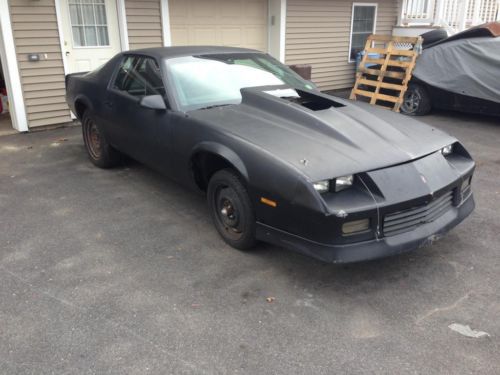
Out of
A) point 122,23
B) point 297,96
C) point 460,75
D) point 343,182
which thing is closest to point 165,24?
point 122,23

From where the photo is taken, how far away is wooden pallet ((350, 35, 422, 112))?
28.8ft

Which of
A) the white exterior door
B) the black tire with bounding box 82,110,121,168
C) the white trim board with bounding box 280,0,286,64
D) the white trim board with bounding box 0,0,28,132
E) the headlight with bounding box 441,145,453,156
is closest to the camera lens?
the headlight with bounding box 441,145,453,156

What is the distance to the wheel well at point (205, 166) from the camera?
367 centimetres

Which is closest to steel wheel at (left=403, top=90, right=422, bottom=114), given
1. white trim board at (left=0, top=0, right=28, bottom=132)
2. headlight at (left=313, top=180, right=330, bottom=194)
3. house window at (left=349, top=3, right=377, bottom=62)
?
house window at (left=349, top=3, right=377, bottom=62)

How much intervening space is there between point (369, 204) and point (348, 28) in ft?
32.2

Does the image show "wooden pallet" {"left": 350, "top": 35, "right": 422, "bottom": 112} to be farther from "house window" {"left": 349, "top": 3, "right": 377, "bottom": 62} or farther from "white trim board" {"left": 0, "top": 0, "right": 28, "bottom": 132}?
"white trim board" {"left": 0, "top": 0, "right": 28, "bottom": 132}

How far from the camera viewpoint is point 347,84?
473 inches

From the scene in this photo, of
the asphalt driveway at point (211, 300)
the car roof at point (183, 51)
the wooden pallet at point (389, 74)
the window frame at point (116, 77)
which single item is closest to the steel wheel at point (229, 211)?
the asphalt driveway at point (211, 300)

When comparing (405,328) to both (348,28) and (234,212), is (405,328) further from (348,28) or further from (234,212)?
(348,28)

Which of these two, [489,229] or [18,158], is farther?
[18,158]

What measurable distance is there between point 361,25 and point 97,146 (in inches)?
347

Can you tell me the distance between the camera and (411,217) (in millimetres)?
3012

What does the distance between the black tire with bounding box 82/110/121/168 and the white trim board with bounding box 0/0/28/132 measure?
219 cm

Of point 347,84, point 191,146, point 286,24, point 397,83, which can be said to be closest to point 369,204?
point 191,146
